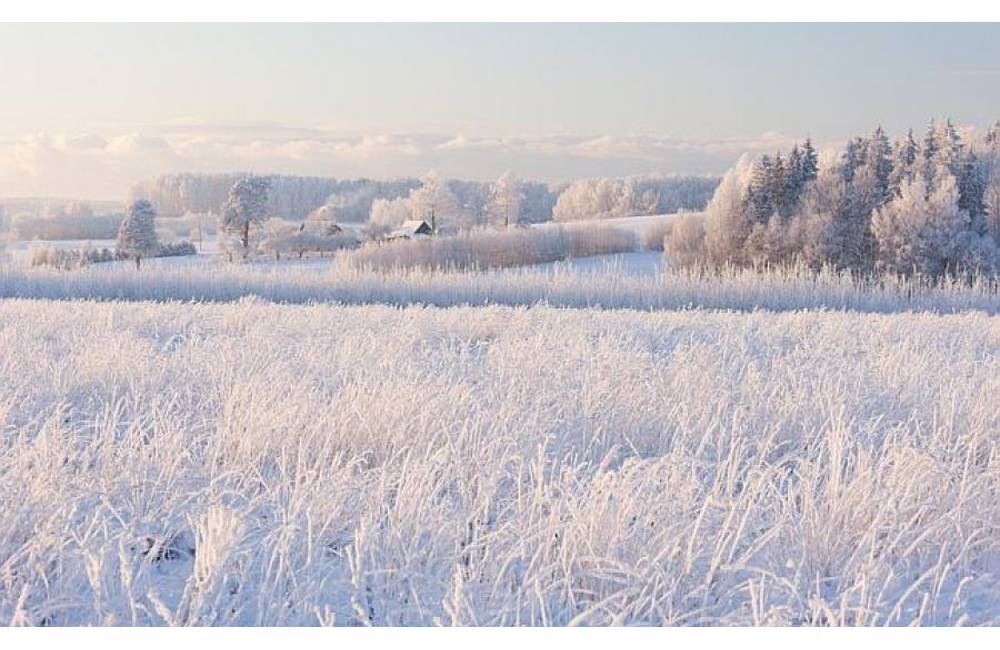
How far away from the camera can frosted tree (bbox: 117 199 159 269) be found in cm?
4456

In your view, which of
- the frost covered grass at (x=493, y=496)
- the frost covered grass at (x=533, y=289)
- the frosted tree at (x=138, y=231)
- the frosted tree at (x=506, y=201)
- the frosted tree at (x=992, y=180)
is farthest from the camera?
the frosted tree at (x=506, y=201)

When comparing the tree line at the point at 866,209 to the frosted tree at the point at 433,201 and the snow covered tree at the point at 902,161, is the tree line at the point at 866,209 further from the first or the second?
the frosted tree at the point at 433,201

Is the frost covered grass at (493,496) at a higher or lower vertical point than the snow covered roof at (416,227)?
higher

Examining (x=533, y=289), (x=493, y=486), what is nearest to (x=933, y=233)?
(x=533, y=289)

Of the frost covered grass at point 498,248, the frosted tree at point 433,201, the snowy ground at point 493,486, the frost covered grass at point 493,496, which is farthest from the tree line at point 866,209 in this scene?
the frosted tree at point 433,201

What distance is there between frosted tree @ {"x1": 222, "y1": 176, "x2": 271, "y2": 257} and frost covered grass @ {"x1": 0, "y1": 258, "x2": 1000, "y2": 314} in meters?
31.1

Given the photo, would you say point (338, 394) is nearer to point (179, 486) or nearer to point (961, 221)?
point (179, 486)

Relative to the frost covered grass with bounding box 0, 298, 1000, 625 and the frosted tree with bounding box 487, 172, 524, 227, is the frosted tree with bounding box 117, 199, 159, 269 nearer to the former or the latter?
the frosted tree with bounding box 487, 172, 524, 227

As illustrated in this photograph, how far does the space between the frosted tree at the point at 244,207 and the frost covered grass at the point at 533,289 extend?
31116mm

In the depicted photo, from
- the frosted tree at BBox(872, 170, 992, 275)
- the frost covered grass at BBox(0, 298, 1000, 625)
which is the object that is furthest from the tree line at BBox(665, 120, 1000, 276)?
the frost covered grass at BBox(0, 298, 1000, 625)

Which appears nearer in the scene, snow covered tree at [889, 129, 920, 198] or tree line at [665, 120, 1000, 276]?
tree line at [665, 120, 1000, 276]

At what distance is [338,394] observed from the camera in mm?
4773

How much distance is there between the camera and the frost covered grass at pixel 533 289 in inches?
655

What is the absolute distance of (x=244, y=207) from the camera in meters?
51.2
